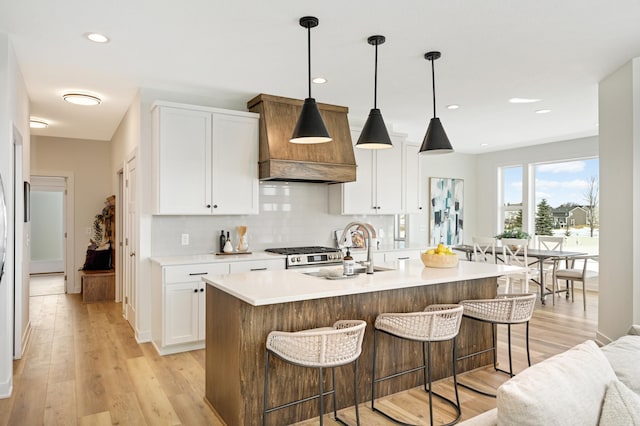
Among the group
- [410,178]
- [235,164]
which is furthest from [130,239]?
[410,178]

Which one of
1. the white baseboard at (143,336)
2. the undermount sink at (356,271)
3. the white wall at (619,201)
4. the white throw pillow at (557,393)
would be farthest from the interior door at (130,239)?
the white wall at (619,201)

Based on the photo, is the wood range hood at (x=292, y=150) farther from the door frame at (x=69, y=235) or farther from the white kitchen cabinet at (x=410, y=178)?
the door frame at (x=69, y=235)

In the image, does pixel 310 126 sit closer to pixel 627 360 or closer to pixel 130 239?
pixel 627 360

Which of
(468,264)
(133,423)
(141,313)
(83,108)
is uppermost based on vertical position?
(83,108)

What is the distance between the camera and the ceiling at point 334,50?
2.75m

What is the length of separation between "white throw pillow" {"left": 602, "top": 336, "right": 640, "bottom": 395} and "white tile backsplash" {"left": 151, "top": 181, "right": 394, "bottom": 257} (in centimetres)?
378

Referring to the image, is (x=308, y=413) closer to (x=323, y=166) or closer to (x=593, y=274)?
(x=323, y=166)

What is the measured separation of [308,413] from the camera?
272cm

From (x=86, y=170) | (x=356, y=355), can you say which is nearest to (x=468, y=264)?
(x=356, y=355)

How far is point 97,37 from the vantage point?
315 centimetres

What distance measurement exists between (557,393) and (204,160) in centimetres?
376

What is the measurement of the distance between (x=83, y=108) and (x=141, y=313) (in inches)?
106

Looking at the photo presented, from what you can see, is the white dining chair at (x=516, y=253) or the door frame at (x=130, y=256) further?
the white dining chair at (x=516, y=253)

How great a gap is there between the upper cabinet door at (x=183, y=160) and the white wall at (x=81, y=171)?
12.5ft
